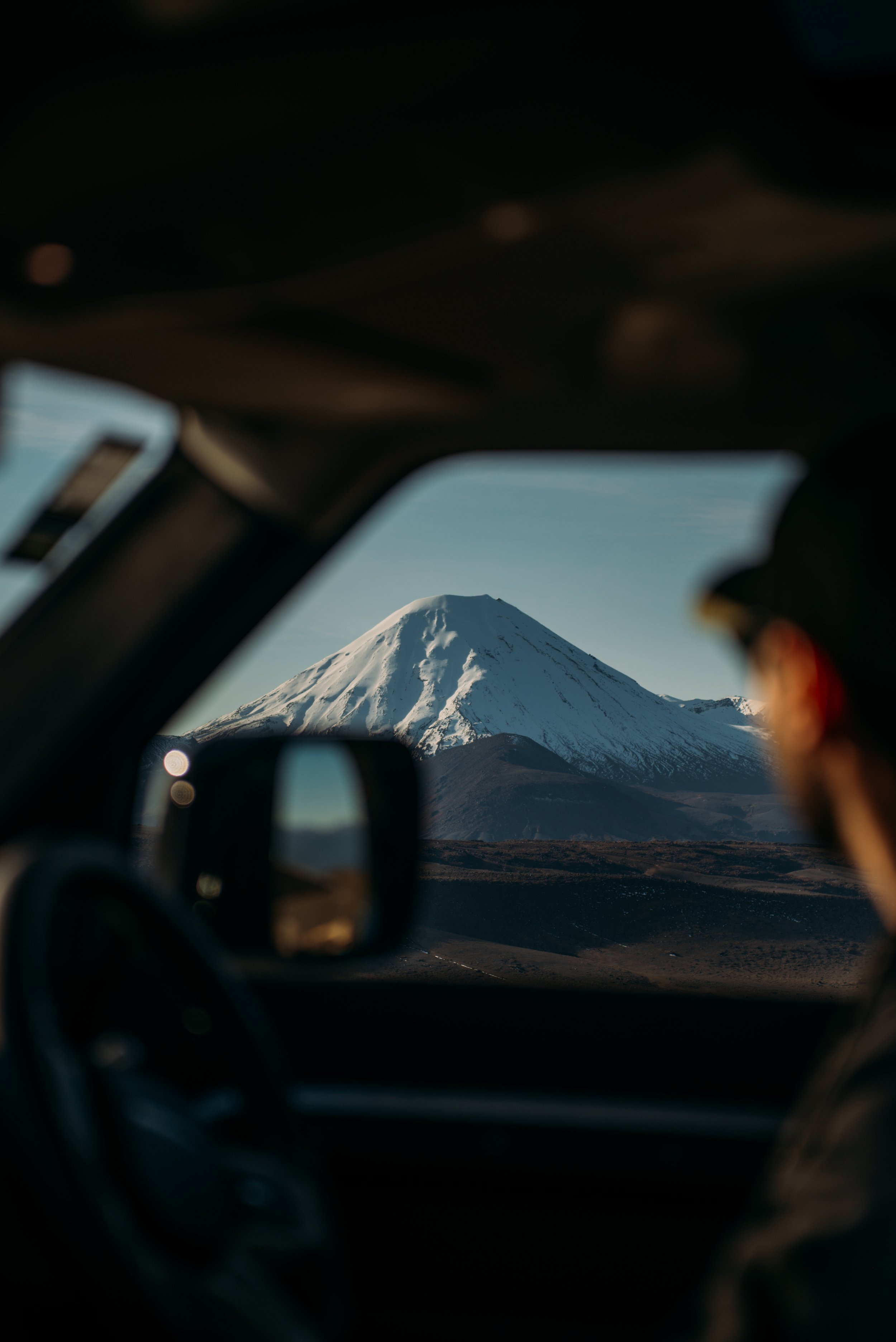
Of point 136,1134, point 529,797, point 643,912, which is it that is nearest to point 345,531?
point 136,1134

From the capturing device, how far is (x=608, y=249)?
2.01 m

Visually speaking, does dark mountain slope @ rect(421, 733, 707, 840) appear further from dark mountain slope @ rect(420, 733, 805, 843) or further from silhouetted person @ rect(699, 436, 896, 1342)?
silhouetted person @ rect(699, 436, 896, 1342)

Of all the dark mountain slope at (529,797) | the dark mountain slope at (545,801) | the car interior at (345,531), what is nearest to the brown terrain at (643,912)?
the dark mountain slope at (545,801)

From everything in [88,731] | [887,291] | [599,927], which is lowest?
[599,927]

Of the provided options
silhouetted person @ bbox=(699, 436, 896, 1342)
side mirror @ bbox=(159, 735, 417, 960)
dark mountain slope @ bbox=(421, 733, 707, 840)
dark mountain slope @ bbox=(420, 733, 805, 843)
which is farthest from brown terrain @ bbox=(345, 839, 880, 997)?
silhouetted person @ bbox=(699, 436, 896, 1342)

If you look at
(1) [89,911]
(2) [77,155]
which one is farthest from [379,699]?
(2) [77,155]

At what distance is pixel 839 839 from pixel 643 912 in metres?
8.08

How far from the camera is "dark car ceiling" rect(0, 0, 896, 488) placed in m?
1.49

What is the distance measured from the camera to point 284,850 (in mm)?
2422

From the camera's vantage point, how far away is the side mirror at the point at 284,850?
2381mm

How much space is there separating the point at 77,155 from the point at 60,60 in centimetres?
21

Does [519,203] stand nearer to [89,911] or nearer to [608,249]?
[608,249]

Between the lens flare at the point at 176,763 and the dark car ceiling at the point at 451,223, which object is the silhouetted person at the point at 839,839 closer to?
the dark car ceiling at the point at 451,223

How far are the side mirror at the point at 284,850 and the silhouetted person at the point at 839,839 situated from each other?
1103mm
